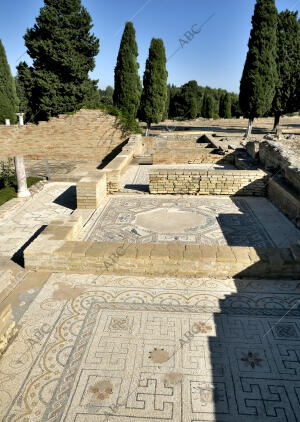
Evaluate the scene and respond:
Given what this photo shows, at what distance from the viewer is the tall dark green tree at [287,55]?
1961 cm

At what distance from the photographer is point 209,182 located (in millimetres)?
7176

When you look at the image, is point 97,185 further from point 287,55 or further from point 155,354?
point 287,55

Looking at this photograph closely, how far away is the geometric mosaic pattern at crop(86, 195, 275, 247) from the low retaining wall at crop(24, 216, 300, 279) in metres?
0.81

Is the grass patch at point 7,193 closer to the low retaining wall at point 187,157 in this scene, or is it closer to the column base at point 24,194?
the column base at point 24,194

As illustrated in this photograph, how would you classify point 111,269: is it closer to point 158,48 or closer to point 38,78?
point 38,78

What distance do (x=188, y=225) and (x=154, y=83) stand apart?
15.9 metres

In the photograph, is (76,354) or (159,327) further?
(159,327)

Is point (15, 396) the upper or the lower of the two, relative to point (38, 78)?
lower

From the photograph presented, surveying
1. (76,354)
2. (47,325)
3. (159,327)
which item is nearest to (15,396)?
(76,354)

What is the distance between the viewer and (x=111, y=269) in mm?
3898

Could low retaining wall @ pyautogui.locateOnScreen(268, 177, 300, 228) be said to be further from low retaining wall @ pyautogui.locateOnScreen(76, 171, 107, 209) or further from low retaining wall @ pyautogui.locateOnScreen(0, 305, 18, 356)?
low retaining wall @ pyautogui.locateOnScreen(0, 305, 18, 356)

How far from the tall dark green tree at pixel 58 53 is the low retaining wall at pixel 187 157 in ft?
21.6

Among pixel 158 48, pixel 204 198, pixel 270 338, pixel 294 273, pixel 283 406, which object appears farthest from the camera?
pixel 158 48

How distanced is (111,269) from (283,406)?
2310mm
